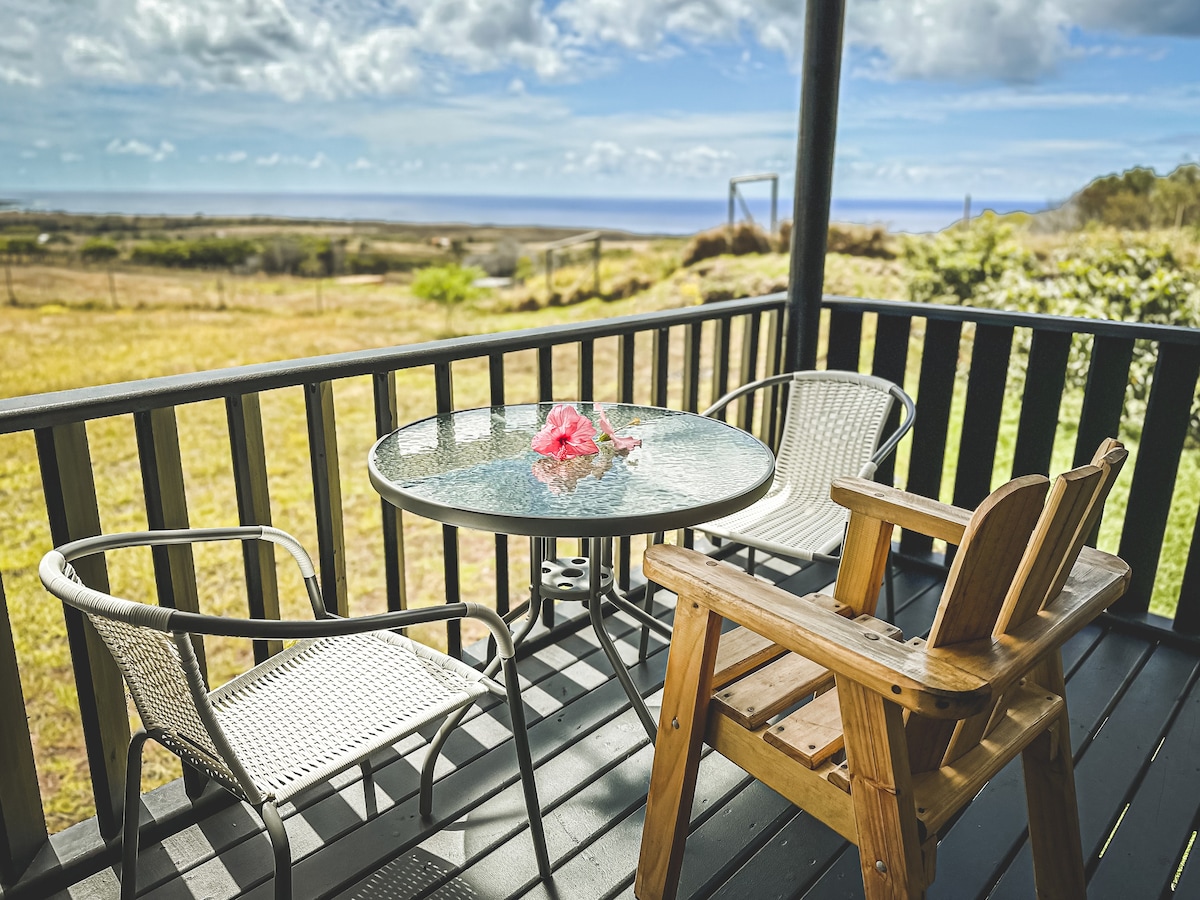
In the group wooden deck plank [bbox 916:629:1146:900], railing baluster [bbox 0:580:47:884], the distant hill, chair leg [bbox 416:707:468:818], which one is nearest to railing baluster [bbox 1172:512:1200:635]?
wooden deck plank [bbox 916:629:1146:900]

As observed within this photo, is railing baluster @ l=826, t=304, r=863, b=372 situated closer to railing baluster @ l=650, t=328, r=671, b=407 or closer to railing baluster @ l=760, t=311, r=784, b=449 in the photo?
railing baluster @ l=760, t=311, r=784, b=449

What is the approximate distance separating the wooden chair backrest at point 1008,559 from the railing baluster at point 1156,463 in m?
1.53

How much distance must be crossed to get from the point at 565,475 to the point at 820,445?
128 cm

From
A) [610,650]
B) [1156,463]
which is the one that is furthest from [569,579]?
[1156,463]

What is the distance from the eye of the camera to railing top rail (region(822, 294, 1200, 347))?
95.0 inches

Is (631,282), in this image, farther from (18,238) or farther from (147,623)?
(147,623)

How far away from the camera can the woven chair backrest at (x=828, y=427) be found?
8.93 ft

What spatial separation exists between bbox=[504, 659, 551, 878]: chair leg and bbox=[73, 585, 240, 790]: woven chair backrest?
0.48 m

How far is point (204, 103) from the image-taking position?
2145 cm

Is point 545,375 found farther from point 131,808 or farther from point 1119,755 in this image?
point 1119,755

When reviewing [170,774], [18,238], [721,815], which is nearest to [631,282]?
[18,238]

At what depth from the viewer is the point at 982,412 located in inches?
114

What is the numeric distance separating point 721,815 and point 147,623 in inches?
51.1

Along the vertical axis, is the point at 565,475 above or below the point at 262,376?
below
